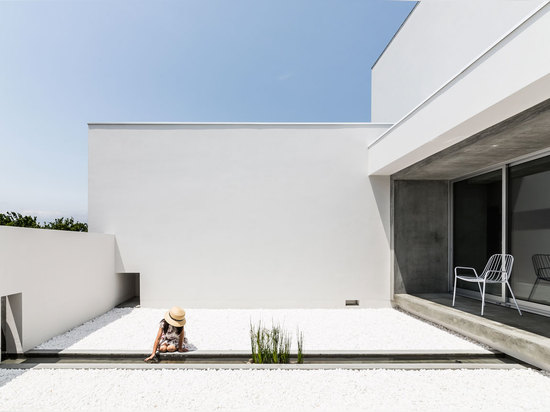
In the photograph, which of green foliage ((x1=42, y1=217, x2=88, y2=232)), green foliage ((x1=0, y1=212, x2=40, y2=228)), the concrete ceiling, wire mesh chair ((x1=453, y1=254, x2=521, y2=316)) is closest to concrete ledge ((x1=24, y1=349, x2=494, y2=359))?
wire mesh chair ((x1=453, y1=254, x2=521, y2=316))

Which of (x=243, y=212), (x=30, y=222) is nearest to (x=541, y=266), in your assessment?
(x=243, y=212)

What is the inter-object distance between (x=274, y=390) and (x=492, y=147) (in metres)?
3.85

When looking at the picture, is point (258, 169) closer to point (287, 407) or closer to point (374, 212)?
point (374, 212)

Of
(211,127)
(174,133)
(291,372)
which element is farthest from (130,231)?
(291,372)

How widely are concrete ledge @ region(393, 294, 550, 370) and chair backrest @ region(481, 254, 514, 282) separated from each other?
73cm

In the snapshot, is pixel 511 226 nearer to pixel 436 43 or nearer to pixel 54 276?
pixel 436 43

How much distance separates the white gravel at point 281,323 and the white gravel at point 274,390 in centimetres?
63

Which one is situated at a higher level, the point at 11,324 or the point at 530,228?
the point at 530,228

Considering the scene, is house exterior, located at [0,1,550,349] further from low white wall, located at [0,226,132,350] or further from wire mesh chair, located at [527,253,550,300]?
wire mesh chair, located at [527,253,550,300]

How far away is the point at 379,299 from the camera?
5.73 metres

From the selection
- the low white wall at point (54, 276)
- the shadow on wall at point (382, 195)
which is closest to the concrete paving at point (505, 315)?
the shadow on wall at point (382, 195)

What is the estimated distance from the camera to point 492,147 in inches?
149

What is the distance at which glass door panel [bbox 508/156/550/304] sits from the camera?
13.2 feet

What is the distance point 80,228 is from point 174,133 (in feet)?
14.4
